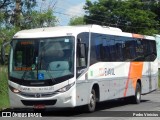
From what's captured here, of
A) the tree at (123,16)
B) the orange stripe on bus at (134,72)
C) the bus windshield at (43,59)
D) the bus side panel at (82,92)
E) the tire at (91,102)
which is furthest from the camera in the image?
the tree at (123,16)

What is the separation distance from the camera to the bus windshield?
1595 cm

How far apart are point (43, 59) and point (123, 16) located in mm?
40498

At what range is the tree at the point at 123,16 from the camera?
2170 inches

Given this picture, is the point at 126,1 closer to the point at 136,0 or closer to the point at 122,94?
the point at 136,0

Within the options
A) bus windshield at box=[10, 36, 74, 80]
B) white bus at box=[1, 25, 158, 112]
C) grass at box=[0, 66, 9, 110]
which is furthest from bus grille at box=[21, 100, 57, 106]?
grass at box=[0, 66, 9, 110]

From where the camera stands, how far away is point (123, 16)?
2196 inches

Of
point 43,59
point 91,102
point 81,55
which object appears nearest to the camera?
point 43,59

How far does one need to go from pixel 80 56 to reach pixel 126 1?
1634 inches

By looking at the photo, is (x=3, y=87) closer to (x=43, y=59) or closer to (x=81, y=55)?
(x=43, y=59)

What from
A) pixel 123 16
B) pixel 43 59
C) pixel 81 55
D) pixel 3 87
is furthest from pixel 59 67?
pixel 123 16

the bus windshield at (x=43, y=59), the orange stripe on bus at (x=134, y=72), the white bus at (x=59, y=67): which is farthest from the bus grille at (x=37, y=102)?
the orange stripe on bus at (x=134, y=72)

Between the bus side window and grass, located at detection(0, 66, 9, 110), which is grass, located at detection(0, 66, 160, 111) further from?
the bus side window

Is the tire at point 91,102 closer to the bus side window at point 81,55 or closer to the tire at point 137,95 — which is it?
the bus side window at point 81,55

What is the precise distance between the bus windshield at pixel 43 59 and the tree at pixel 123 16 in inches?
1517
